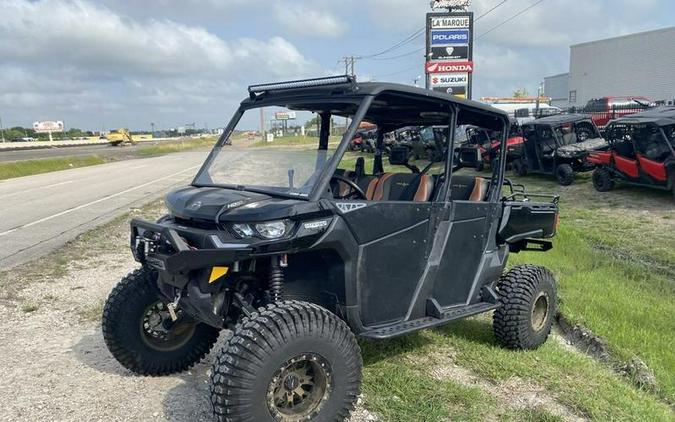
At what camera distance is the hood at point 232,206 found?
3.36 meters

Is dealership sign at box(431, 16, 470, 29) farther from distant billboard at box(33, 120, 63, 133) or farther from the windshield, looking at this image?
distant billboard at box(33, 120, 63, 133)

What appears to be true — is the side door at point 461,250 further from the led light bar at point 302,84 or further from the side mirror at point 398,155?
the led light bar at point 302,84

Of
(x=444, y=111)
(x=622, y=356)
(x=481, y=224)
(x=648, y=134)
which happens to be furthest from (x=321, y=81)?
(x=648, y=134)

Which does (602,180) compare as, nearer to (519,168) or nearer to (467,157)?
(519,168)

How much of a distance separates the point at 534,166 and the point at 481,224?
15.1m

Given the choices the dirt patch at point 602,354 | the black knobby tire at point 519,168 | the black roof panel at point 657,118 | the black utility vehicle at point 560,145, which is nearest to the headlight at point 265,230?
the dirt patch at point 602,354

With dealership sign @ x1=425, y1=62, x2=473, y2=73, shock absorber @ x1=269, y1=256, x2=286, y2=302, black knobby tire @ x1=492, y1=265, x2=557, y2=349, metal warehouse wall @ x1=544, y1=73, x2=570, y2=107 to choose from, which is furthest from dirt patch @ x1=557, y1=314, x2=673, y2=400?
metal warehouse wall @ x1=544, y1=73, x2=570, y2=107

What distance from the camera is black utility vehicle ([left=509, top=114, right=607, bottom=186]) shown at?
17.2 meters

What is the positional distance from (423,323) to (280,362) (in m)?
1.32

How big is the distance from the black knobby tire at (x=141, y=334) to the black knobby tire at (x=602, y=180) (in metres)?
13.4

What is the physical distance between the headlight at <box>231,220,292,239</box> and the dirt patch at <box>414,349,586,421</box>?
1.84 meters

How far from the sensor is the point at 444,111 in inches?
180

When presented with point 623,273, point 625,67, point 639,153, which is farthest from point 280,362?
point 625,67

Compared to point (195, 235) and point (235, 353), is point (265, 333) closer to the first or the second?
point (235, 353)
